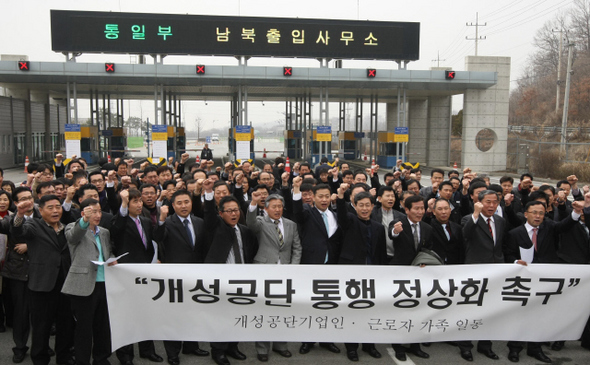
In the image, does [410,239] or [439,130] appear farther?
[439,130]

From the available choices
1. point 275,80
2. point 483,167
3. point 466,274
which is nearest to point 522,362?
point 466,274

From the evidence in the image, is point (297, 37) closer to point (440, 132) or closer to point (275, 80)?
point (275, 80)

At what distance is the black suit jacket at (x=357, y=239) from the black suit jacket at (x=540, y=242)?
53.2 inches

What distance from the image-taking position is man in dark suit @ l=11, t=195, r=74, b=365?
4.64 metres

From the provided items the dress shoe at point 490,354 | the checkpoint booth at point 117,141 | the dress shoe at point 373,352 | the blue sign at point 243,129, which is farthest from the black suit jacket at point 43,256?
the checkpoint booth at point 117,141

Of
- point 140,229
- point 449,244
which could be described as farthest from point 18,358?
point 449,244

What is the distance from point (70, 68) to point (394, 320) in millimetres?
19645

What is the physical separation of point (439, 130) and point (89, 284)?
28.4 meters

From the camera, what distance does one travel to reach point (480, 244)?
17.4ft

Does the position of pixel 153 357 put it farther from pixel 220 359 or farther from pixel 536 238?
pixel 536 238

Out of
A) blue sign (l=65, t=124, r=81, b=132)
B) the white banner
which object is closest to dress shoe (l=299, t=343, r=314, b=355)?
the white banner

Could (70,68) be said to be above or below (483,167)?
above

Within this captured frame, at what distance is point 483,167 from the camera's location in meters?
26.1

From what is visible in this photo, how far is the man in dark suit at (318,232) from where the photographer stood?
5.24m
